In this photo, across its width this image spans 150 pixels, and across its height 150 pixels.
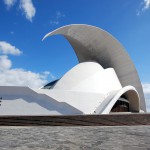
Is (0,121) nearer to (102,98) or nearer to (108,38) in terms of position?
(102,98)

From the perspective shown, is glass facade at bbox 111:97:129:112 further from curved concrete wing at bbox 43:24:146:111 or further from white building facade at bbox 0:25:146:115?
curved concrete wing at bbox 43:24:146:111

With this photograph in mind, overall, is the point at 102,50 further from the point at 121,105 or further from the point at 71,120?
the point at 71,120

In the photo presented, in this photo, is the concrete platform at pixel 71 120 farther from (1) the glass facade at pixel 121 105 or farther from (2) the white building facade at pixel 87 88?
(1) the glass facade at pixel 121 105

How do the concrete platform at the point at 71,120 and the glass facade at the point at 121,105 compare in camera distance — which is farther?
the glass facade at the point at 121,105

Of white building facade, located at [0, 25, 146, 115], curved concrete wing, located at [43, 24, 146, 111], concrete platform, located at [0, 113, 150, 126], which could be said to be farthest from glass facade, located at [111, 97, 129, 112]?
concrete platform, located at [0, 113, 150, 126]

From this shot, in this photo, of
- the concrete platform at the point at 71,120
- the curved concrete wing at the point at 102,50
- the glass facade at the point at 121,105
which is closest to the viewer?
the concrete platform at the point at 71,120

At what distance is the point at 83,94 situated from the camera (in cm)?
1677

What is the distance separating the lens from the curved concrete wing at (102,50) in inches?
922

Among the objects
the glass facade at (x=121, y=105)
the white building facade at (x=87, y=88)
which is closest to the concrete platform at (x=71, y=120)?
the white building facade at (x=87, y=88)

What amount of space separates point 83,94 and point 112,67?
10022mm

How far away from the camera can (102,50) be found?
2520 centimetres

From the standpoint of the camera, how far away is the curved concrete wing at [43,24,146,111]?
2342cm

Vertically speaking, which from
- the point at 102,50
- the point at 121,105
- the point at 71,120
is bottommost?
the point at 71,120

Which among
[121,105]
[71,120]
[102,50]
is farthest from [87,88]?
[71,120]
